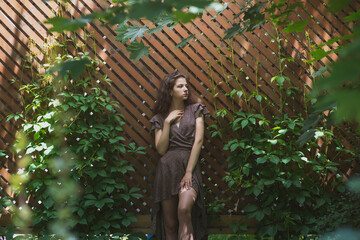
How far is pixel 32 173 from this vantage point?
329 centimetres

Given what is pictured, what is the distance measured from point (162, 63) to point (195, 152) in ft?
2.65

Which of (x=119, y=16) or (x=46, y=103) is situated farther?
(x=46, y=103)

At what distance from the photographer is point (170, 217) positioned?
2979 mm

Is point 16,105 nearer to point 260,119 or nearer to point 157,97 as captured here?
point 157,97

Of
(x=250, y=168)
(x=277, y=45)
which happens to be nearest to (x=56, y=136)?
(x=250, y=168)

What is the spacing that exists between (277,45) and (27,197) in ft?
7.56

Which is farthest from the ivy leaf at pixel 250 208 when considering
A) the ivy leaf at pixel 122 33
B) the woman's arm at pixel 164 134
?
the ivy leaf at pixel 122 33

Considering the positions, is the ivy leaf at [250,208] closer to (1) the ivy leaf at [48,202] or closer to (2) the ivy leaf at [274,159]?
(2) the ivy leaf at [274,159]

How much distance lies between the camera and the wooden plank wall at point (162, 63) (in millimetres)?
3352

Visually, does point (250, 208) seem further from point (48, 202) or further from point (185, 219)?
point (48, 202)

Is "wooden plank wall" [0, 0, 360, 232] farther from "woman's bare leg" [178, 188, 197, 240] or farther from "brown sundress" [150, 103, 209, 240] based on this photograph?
"woman's bare leg" [178, 188, 197, 240]

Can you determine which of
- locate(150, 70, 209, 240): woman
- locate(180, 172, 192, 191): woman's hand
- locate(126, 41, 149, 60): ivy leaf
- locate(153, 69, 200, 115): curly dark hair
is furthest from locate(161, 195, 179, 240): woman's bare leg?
locate(126, 41, 149, 60): ivy leaf

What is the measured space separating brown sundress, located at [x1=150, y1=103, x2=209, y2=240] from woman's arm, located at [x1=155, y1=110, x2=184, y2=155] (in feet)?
0.11

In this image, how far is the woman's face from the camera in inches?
123
